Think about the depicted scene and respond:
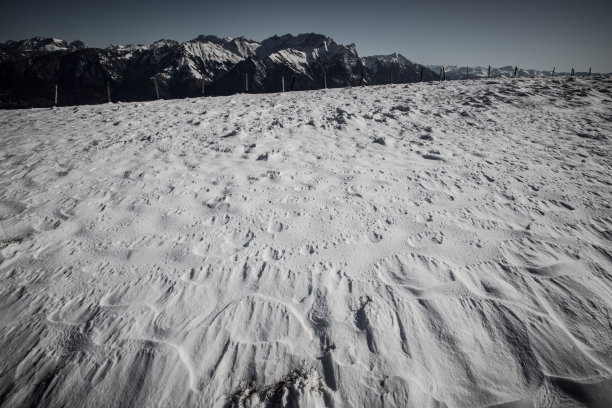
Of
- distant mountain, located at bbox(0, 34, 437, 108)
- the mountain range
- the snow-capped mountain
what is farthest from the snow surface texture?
the snow-capped mountain

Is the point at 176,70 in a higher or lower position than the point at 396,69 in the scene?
lower

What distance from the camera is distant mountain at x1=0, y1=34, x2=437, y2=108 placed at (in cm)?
12575

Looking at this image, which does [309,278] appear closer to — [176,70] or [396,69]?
[176,70]

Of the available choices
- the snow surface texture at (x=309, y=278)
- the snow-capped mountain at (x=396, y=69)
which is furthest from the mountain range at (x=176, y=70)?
the snow surface texture at (x=309, y=278)

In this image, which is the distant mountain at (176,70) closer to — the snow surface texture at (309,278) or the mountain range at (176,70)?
the mountain range at (176,70)

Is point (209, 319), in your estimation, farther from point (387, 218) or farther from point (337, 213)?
point (387, 218)

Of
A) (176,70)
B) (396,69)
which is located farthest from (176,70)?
(396,69)

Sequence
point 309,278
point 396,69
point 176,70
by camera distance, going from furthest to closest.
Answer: point 396,69, point 176,70, point 309,278

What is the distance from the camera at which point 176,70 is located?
147250mm

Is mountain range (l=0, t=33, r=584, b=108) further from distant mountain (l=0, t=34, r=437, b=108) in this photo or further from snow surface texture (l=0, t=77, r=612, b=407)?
snow surface texture (l=0, t=77, r=612, b=407)

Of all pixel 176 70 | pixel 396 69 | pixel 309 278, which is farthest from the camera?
pixel 396 69

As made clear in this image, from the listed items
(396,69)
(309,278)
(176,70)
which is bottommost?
(309,278)

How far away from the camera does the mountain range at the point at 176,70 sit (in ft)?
412

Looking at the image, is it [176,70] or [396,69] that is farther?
[396,69]
